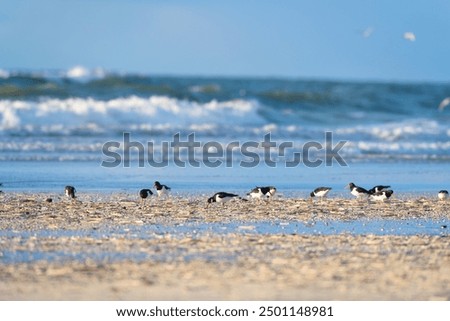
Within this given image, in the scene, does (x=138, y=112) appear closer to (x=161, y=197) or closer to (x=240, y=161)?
(x=240, y=161)

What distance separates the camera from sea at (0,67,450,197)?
18438 millimetres

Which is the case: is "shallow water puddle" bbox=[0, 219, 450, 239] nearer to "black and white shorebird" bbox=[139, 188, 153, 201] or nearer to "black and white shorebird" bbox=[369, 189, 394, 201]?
"black and white shorebird" bbox=[369, 189, 394, 201]

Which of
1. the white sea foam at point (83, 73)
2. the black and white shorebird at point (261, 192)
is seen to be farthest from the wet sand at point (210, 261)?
the white sea foam at point (83, 73)

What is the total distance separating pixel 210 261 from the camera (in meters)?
9.48

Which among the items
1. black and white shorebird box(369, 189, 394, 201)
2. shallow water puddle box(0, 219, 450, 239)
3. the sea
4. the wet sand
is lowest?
the wet sand

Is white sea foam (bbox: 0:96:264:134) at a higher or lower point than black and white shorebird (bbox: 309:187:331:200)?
higher

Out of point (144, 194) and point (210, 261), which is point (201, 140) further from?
point (210, 261)

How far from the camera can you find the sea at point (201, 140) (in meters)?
18.4

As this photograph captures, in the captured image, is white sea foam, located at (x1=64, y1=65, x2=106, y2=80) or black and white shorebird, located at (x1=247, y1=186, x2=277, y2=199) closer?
black and white shorebird, located at (x1=247, y1=186, x2=277, y2=199)

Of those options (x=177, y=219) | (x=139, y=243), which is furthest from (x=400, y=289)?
(x=177, y=219)

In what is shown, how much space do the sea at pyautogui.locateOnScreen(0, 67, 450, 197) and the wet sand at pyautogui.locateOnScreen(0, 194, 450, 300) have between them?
3.36m

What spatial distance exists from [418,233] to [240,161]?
431 inches

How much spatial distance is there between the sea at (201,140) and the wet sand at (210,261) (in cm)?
336

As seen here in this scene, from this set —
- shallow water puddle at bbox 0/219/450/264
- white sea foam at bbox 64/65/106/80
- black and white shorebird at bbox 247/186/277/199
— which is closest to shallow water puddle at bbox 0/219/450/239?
shallow water puddle at bbox 0/219/450/264
